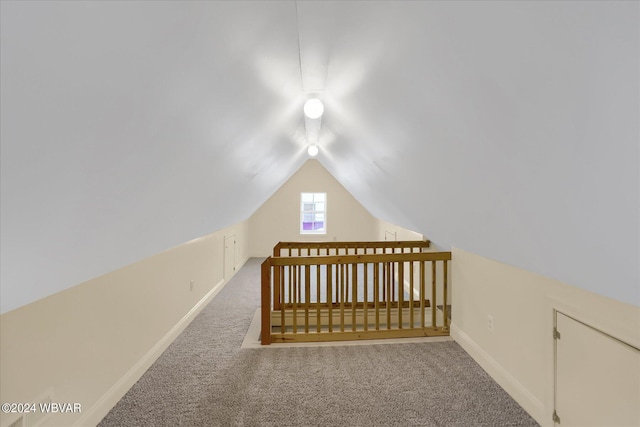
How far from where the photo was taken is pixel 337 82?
5.63 feet

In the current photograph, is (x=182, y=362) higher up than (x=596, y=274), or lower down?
lower down

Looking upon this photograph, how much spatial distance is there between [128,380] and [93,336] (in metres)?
0.62

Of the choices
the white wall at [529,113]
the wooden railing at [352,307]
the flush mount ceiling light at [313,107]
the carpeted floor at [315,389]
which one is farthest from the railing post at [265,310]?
the white wall at [529,113]

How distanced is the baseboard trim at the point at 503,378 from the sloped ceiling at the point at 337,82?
1288 mm

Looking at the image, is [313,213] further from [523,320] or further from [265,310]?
[523,320]

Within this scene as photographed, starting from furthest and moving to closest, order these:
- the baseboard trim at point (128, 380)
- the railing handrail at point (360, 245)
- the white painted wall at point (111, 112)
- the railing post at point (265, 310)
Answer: the railing handrail at point (360, 245) → the railing post at point (265, 310) → the baseboard trim at point (128, 380) → the white painted wall at point (111, 112)

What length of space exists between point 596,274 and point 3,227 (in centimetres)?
175

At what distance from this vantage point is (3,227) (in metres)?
0.76

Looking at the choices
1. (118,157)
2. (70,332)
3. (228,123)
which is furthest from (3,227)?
(70,332)

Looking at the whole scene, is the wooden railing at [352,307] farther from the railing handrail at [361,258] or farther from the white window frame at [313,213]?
the white window frame at [313,213]

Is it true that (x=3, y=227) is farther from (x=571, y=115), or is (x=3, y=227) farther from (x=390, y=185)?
(x=390, y=185)

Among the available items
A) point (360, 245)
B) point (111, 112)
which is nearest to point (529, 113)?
point (111, 112)

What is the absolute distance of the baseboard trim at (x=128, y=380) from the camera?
2.08 metres

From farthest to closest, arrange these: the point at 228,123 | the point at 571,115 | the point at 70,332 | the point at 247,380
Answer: the point at 247,380
the point at 70,332
the point at 228,123
the point at 571,115
